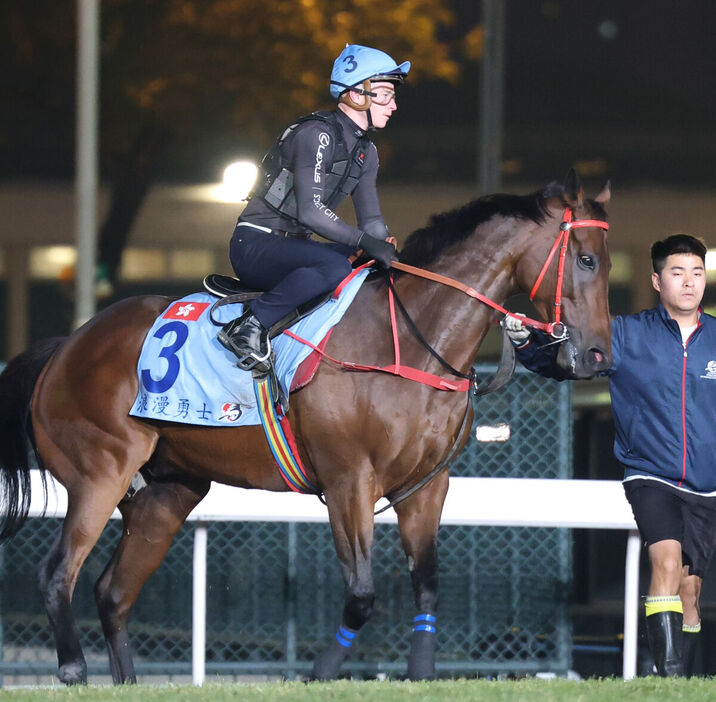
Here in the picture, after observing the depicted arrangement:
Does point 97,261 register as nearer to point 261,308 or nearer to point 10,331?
point 10,331

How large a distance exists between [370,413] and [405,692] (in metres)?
1.03

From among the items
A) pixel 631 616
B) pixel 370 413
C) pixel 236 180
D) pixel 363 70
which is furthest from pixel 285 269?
pixel 236 180

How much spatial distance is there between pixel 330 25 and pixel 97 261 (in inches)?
79.8

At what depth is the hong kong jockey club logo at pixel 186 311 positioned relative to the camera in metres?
5.42

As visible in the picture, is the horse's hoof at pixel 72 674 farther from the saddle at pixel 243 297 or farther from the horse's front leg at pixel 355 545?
the saddle at pixel 243 297

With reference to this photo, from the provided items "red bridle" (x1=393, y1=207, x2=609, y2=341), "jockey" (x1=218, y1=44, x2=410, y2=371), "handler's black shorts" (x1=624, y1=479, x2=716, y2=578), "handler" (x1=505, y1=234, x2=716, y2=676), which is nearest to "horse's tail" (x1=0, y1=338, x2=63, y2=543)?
"jockey" (x1=218, y1=44, x2=410, y2=371)

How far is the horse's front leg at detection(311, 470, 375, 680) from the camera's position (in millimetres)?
4828

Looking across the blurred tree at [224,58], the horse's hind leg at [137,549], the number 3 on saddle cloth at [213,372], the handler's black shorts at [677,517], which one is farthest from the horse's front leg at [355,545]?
the blurred tree at [224,58]

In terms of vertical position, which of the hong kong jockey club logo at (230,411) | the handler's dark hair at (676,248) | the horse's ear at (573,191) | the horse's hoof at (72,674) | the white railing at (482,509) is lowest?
the horse's hoof at (72,674)

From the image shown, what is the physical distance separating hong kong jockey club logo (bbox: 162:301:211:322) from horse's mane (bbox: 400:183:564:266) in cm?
86

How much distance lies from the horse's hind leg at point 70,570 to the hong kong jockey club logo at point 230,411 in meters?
0.64

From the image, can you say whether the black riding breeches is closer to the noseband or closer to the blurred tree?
the noseband

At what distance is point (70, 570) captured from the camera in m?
5.38

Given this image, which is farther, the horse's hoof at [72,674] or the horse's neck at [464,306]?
the horse's hoof at [72,674]
